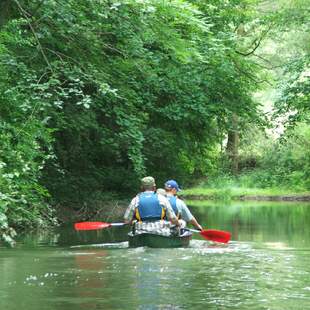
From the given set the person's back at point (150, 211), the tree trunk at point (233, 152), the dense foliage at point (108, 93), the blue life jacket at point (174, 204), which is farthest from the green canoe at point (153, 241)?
the tree trunk at point (233, 152)

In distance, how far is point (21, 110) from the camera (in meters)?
15.2

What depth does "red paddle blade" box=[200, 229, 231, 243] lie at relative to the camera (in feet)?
53.0

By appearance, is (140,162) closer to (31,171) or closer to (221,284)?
(31,171)

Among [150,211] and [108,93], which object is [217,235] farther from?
[108,93]

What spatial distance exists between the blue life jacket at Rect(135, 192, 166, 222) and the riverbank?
24552mm

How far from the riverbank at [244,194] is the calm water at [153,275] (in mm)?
21982

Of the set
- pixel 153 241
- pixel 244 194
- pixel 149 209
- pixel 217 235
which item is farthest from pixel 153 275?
pixel 244 194

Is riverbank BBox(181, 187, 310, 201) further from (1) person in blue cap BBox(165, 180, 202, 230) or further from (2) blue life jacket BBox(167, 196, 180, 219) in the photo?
(2) blue life jacket BBox(167, 196, 180, 219)

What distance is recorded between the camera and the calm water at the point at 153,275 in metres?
9.03

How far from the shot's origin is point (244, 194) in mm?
41000

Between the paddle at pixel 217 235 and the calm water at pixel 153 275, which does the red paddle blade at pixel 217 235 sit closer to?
the paddle at pixel 217 235

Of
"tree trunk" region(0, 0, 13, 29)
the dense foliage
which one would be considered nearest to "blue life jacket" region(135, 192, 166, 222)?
the dense foliage

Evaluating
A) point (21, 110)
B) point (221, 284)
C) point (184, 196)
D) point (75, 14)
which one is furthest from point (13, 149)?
point (184, 196)

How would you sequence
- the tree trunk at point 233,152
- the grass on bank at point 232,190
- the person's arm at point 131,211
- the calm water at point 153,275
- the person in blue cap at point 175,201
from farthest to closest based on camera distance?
1. the tree trunk at point 233,152
2. the grass on bank at point 232,190
3. the person in blue cap at point 175,201
4. the person's arm at point 131,211
5. the calm water at point 153,275
